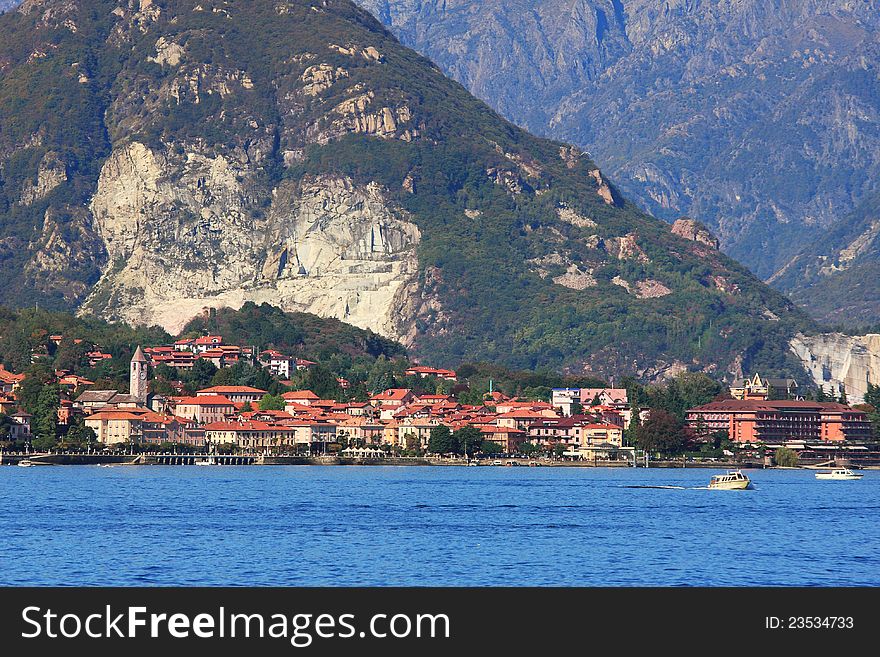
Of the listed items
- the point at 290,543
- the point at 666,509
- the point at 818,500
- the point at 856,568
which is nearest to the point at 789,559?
the point at 856,568

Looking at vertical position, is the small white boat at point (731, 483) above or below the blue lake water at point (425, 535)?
above

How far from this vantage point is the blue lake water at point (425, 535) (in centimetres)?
8194

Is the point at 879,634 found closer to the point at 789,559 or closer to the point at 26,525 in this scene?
the point at 789,559

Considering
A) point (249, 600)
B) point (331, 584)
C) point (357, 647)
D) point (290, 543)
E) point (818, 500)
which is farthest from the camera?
point (818, 500)

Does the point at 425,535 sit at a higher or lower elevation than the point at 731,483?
lower

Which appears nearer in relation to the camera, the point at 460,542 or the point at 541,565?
the point at 541,565

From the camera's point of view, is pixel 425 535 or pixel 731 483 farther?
pixel 731 483

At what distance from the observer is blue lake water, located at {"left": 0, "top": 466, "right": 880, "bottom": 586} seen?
81938 millimetres

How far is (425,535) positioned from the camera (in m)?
102

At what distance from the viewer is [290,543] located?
96062 mm

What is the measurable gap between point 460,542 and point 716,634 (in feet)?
161

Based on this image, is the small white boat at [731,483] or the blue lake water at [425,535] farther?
the small white boat at [731,483]

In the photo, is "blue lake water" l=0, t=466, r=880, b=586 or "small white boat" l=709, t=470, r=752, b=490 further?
"small white boat" l=709, t=470, r=752, b=490

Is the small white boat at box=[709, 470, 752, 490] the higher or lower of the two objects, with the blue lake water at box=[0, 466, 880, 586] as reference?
higher
